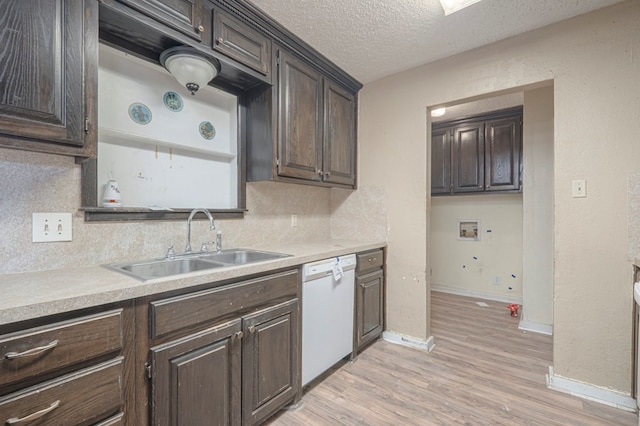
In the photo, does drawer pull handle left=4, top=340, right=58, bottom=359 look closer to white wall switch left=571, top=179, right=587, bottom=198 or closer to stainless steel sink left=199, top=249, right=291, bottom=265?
stainless steel sink left=199, top=249, right=291, bottom=265

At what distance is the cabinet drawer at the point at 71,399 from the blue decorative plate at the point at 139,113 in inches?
50.1

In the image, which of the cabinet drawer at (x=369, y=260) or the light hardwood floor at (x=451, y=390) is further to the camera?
the cabinet drawer at (x=369, y=260)

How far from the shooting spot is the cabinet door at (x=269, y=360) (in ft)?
4.67

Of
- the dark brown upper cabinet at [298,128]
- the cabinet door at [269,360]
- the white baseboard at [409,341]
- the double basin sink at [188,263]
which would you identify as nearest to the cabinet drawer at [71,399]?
the double basin sink at [188,263]

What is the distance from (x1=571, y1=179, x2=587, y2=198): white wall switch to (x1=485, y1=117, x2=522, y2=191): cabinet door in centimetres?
171

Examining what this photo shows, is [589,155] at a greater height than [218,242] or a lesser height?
greater

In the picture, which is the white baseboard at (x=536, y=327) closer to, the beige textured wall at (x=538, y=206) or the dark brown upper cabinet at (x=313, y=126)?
the beige textured wall at (x=538, y=206)

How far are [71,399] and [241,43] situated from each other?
5.99 feet

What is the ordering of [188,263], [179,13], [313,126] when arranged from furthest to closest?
1. [313,126]
2. [188,263]
3. [179,13]

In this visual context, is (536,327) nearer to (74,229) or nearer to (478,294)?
(478,294)

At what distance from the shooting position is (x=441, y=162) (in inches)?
158

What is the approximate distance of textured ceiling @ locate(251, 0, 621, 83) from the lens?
1.76 m

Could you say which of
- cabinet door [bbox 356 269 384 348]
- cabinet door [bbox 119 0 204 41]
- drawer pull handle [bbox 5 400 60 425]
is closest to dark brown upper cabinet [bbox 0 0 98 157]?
cabinet door [bbox 119 0 204 41]

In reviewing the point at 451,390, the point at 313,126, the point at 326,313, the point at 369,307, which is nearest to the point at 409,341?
the point at 369,307
